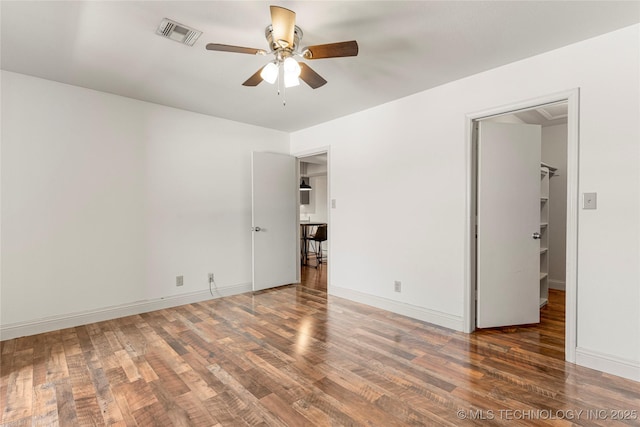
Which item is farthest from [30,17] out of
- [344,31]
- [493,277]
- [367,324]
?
[493,277]

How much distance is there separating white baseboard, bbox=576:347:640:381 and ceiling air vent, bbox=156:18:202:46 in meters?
3.83

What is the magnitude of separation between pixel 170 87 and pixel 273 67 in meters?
1.73

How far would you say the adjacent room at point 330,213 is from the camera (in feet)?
6.56

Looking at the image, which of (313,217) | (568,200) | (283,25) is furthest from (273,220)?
(313,217)

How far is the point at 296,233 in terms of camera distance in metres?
5.14

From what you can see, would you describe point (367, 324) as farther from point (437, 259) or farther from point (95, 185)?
point (95, 185)

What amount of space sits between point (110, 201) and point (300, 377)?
9.47 feet

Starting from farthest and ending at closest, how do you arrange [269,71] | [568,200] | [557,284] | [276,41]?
[557,284] < [568,200] < [269,71] < [276,41]

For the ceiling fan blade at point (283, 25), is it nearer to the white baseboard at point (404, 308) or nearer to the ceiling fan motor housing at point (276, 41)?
the ceiling fan motor housing at point (276, 41)

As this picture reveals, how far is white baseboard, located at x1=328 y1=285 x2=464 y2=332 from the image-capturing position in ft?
10.3

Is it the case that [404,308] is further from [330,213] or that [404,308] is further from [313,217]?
[313,217]

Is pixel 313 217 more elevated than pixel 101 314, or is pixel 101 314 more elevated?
pixel 313 217

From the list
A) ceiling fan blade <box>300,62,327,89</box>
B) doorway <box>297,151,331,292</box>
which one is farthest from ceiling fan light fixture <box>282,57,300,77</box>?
doorway <box>297,151,331,292</box>

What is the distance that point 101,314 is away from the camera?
3.35 meters
